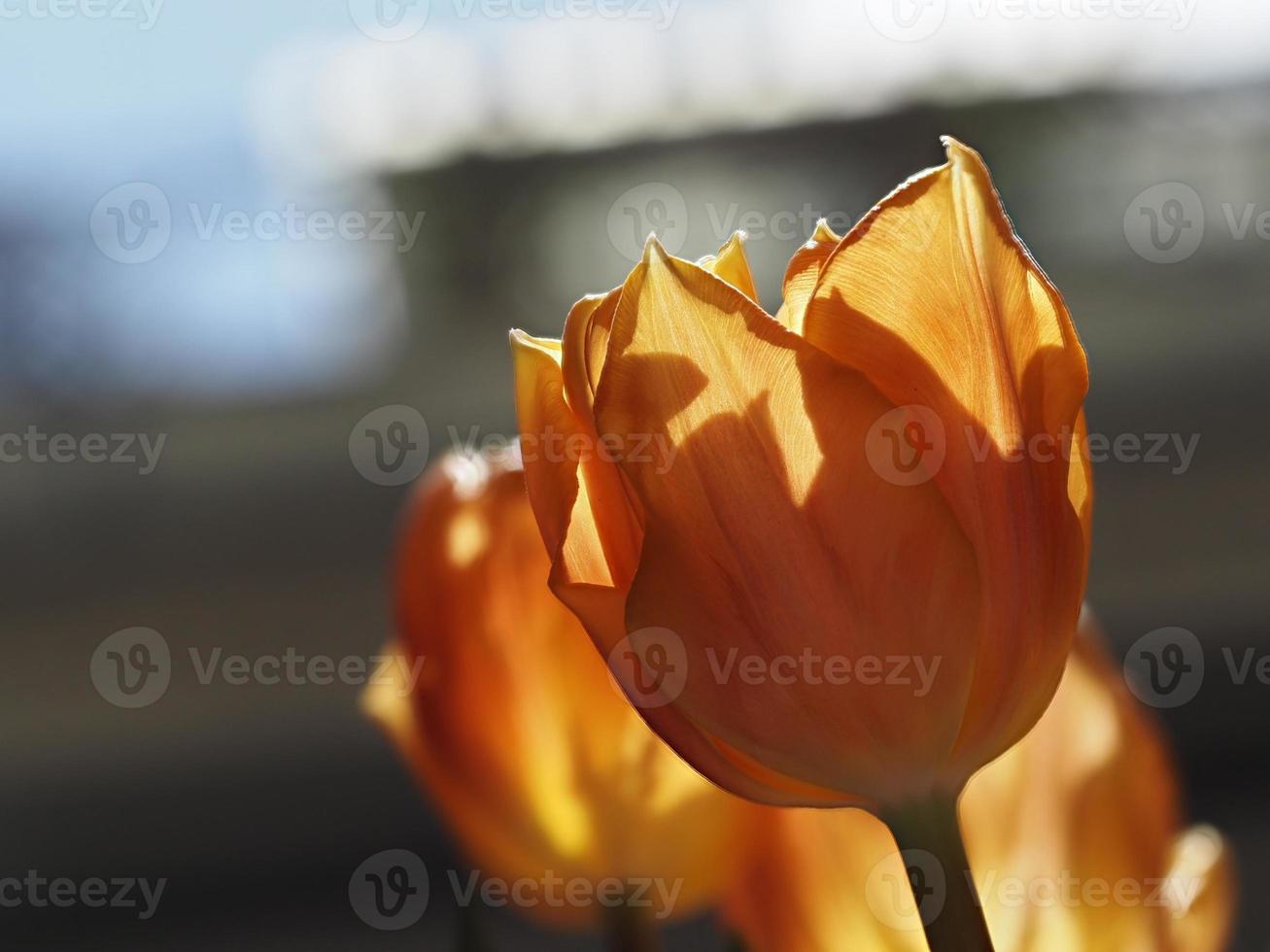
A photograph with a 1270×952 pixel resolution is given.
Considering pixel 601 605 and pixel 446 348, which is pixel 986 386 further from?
pixel 446 348

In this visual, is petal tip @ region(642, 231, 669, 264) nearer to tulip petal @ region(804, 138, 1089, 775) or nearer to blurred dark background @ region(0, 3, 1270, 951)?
tulip petal @ region(804, 138, 1089, 775)

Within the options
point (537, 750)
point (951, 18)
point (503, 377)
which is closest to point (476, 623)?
point (537, 750)

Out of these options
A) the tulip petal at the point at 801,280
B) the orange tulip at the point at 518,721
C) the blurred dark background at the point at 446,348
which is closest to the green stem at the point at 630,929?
the orange tulip at the point at 518,721

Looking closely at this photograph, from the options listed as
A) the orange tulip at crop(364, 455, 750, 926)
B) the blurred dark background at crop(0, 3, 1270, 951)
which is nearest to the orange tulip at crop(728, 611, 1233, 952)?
the orange tulip at crop(364, 455, 750, 926)

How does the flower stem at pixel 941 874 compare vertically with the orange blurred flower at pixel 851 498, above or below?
below

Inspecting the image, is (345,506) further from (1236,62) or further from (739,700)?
(739,700)

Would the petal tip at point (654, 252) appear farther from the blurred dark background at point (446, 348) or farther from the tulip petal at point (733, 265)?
the blurred dark background at point (446, 348)
